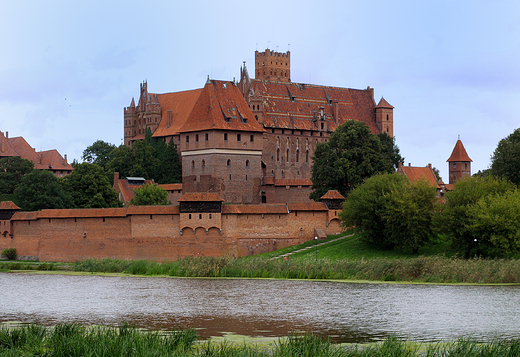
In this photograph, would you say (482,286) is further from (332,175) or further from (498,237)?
(332,175)

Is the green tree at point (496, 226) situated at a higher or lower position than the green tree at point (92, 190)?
lower

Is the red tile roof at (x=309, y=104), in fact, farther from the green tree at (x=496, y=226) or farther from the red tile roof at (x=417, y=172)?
the green tree at (x=496, y=226)

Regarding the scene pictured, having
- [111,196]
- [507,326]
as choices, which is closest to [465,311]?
[507,326]

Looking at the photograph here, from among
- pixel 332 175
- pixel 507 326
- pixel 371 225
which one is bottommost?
pixel 507 326

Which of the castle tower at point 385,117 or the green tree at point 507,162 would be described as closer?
the green tree at point 507,162

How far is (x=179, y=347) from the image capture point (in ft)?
62.6

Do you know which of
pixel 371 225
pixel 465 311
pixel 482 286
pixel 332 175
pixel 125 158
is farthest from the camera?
Result: pixel 125 158

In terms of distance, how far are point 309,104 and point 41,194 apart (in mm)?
34584

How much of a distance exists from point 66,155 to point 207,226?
58.5 metres

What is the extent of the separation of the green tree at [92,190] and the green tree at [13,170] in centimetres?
1123

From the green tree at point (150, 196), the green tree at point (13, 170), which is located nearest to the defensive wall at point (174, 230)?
the green tree at point (150, 196)

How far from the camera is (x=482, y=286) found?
34.3 metres

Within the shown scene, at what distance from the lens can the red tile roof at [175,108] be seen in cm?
8112

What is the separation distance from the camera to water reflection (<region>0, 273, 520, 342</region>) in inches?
962
